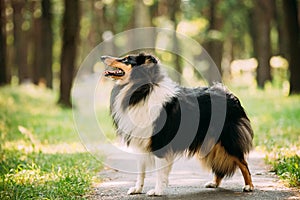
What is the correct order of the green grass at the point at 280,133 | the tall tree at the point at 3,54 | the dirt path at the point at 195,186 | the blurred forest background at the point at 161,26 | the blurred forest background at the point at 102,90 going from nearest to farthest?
the dirt path at the point at 195,186
the green grass at the point at 280,133
the blurred forest background at the point at 102,90
the blurred forest background at the point at 161,26
the tall tree at the point at 3,54

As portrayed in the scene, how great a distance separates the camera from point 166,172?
22.5 ft

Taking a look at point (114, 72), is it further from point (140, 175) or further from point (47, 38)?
Answer: point (47, 38)

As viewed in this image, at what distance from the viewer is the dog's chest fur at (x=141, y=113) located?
6789mm

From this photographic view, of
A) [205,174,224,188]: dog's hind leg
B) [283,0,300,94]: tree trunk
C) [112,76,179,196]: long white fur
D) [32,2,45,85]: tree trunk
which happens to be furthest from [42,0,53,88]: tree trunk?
[205,174,224,188]: dog's hind leg

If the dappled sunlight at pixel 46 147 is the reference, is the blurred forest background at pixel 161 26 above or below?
above

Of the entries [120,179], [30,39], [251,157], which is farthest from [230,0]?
[120,179]

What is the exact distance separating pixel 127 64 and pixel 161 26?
89.4ft

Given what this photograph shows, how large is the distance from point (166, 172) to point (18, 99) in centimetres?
1729

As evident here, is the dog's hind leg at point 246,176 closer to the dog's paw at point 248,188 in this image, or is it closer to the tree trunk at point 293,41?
the dog's paw at point 248,188

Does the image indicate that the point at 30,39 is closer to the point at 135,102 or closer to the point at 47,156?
the point at 47,156

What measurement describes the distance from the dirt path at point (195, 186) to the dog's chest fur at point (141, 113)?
0.76 metres

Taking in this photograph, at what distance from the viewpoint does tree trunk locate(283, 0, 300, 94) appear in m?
20.1

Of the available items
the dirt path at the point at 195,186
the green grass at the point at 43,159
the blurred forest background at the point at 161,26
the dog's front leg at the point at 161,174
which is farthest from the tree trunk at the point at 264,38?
the dog's front leg at the point at 161,174

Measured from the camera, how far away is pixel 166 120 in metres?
6.84
